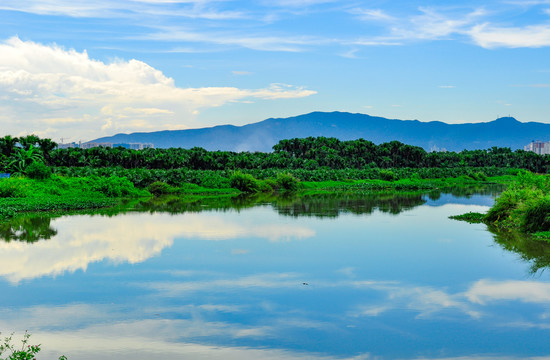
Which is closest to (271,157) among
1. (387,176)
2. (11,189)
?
(387,176)

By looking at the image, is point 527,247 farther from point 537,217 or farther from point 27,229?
point 27,229

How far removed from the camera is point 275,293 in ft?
47.0

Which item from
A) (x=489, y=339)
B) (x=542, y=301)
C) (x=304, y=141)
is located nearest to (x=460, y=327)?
(x=489, y=339)

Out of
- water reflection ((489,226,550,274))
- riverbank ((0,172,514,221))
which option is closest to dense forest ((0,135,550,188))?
riverbank ((0,172,514,221))

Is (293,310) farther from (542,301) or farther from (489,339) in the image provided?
(542,301)

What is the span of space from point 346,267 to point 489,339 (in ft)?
22.9

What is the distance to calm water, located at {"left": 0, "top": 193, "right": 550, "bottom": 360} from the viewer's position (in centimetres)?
1067

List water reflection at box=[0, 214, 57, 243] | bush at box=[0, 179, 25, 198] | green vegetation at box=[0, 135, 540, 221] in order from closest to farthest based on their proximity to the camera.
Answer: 1. water reflection at box=[0, 214, 57, 243]
2. bush at box=[0, 179, 25, 198]
3. green vegetation at box=[0, 135, 540, 221]

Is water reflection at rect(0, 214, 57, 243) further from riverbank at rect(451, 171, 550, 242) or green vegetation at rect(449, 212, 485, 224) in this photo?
green vegetation at rect(449, 212, 485, 224)

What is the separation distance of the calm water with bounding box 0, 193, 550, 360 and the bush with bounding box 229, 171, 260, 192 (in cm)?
3276

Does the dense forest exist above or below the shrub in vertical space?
above

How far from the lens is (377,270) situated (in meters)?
17.2

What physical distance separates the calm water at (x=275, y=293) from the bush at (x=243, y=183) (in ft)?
107

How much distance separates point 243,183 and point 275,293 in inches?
1801
